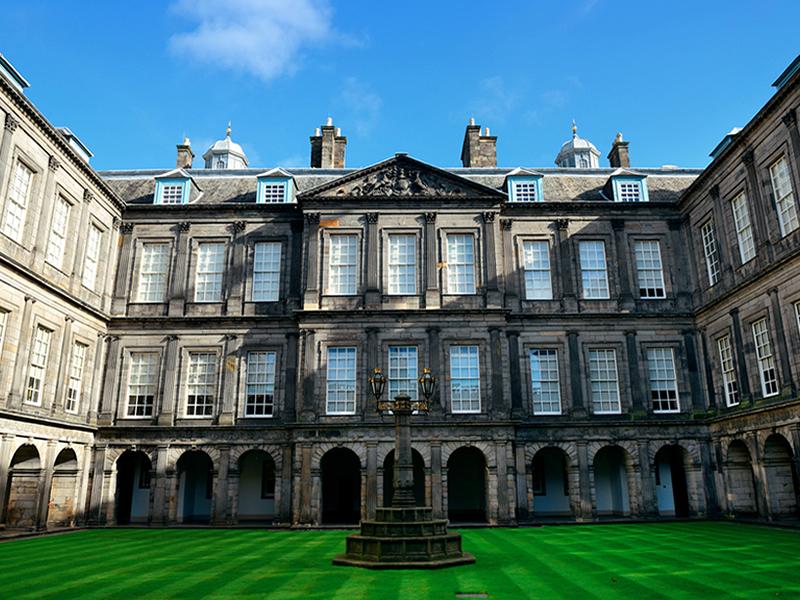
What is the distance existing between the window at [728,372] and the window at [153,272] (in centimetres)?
2284

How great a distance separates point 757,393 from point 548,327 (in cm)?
796

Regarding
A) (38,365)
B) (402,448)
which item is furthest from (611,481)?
(38,365)

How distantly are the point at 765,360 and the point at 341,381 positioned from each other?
1523cm

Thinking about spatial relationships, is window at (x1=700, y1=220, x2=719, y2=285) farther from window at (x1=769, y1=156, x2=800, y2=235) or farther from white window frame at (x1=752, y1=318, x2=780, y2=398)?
window at (x1=769, y1=156, x2=800, y2=235)

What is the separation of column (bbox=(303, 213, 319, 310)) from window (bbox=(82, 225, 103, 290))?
863cm

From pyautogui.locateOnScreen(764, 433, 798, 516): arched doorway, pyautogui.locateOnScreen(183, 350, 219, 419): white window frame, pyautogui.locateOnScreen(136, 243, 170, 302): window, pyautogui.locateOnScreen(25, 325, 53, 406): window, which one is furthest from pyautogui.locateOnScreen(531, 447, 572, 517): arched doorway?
pyautogui.locateOnScreen(25, 325, 53, 406): window

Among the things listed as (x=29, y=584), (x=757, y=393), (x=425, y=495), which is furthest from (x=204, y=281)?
(x=757, y=393)

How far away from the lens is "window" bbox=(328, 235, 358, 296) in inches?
1050

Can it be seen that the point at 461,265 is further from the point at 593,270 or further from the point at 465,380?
the point at 593,270

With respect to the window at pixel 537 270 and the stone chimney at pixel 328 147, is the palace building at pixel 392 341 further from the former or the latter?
the stone chimney at pixel 328 147

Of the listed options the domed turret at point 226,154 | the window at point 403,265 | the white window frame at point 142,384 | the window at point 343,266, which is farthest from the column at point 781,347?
the domed turret at point 226,154

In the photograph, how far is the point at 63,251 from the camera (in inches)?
949

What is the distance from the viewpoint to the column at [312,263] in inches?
1028

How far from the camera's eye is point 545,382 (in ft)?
87.0
